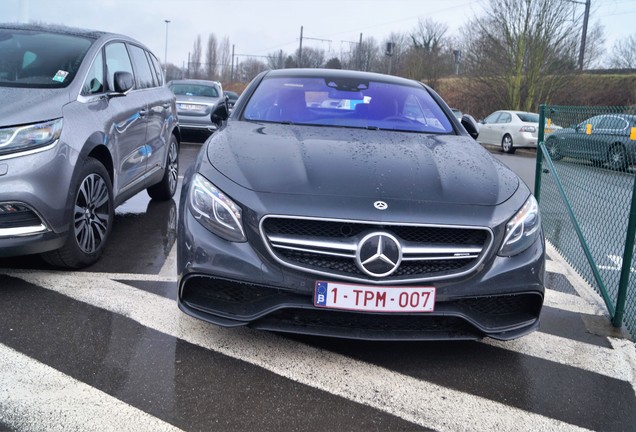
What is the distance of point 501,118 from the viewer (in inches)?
839

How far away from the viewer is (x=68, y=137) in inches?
155

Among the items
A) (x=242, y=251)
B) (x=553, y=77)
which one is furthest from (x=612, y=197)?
(x=553, y=77)

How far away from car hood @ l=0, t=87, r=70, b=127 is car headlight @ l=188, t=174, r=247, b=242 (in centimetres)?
135

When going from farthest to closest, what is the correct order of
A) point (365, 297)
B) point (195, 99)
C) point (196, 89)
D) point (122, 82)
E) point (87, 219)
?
1. point (196, 89)
2. point (195, 99)
3. point (122, 82)
4. point (87, 219)
5. point (365, 297)

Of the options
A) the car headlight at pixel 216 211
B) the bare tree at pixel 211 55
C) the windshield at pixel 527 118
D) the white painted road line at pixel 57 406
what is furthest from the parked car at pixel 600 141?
the bare tree at pixel 211 55

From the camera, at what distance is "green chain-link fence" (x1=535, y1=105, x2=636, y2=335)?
404 centimetres

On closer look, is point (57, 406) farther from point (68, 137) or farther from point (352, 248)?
point (68, 137)

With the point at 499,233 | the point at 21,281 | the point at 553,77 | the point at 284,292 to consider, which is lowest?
the point at 21,281

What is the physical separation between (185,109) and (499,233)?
1249cm

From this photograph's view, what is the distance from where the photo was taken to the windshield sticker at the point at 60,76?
4344 mm

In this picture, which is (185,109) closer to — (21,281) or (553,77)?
(21,281)

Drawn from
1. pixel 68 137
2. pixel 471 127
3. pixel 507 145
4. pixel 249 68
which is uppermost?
pixel 249 68

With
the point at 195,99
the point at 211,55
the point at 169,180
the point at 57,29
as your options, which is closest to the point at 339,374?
the point at 57,29

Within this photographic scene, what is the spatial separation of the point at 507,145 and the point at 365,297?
19084 mm
